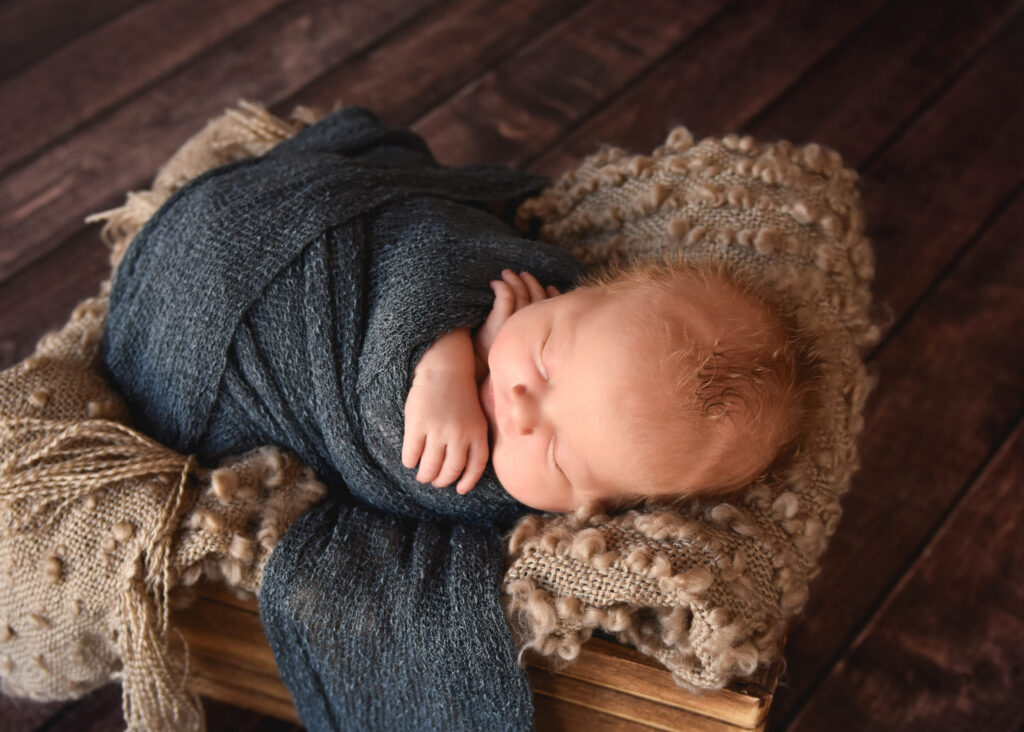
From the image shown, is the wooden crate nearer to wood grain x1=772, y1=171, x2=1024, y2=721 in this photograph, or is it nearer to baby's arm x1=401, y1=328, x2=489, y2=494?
baby's arm x1=401, y1=328, x2=489, y2=494

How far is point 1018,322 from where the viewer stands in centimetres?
157

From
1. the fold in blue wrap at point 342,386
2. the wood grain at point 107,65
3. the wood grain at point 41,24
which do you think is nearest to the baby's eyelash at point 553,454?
the fold in blue wrap at point 342,386

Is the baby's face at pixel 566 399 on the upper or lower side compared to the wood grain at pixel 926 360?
upper

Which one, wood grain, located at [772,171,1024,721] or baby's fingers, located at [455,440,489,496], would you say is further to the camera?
wood grain, located at [772,171,1024,721]

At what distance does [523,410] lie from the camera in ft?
3.04

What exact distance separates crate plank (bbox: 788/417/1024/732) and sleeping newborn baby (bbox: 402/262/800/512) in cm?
49

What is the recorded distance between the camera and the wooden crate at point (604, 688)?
0.89 meters

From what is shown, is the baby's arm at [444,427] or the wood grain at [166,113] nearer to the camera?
the baby's arm at [444,427]

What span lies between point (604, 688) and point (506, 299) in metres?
0.42

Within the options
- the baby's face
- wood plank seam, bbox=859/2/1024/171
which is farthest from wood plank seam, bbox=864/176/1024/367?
the baby's face

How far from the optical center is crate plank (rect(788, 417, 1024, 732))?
4.12ft

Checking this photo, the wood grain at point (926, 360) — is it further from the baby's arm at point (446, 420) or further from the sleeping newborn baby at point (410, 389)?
the baby's arm at point (446, 420)

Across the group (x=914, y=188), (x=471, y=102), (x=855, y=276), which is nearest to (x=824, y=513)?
(x=855, y=276)

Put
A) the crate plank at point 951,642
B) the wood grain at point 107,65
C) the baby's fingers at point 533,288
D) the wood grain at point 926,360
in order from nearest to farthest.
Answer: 1. the baby's fingers at point 533,288
2. the crate plank at point 951,642
3. the wood grain at point 926,360
4. the wood grain at point 107,65
